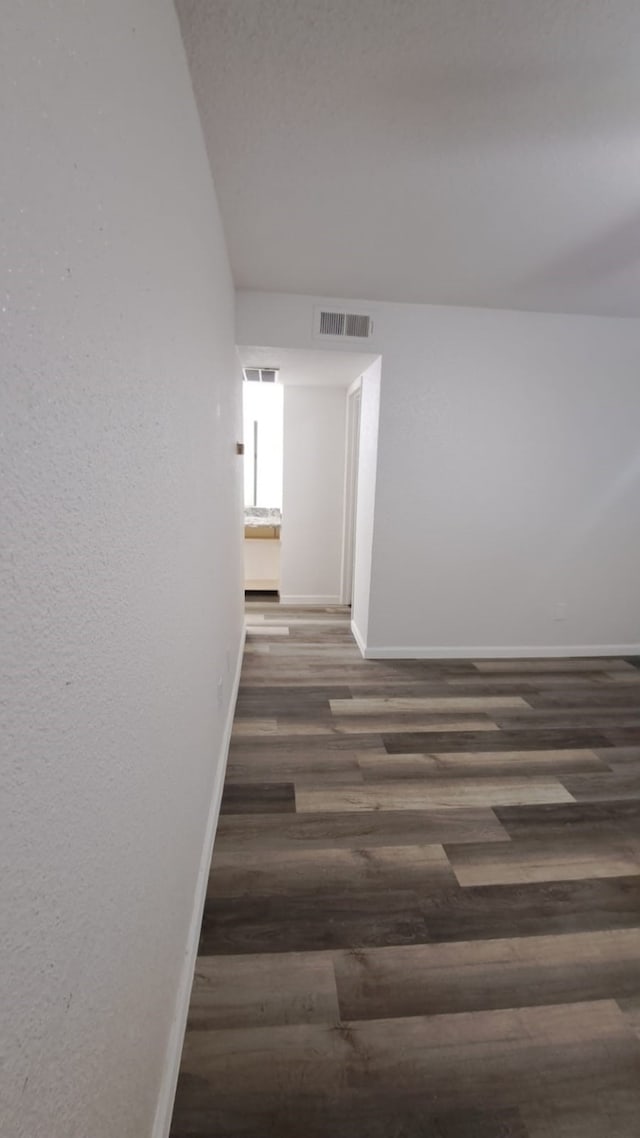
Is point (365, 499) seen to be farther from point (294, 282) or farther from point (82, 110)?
point (82, 110)

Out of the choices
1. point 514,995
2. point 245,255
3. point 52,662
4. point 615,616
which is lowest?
point 514,995

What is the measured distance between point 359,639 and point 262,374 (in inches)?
A: 95.2

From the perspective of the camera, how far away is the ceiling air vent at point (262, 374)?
355 centimetres

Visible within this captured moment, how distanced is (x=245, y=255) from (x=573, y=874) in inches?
124

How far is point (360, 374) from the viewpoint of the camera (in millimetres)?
3602

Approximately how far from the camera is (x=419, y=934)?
1395 mm

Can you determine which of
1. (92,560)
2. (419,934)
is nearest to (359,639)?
(419,934)

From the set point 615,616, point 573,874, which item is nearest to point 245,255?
point 573,874

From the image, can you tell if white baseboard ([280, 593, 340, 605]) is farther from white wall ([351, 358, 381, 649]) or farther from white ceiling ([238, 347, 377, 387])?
white ceiling ([238, 347, 377, 387])

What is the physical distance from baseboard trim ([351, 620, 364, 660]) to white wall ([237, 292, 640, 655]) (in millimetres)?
83

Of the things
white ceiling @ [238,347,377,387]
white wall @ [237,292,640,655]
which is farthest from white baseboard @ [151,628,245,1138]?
white ceiling @ [238,347,377,387]

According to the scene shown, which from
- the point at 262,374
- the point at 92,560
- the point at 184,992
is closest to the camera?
the point at 92,560

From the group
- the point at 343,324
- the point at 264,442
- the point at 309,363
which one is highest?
the point at 343,324

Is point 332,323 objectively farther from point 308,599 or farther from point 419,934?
point 419,934
